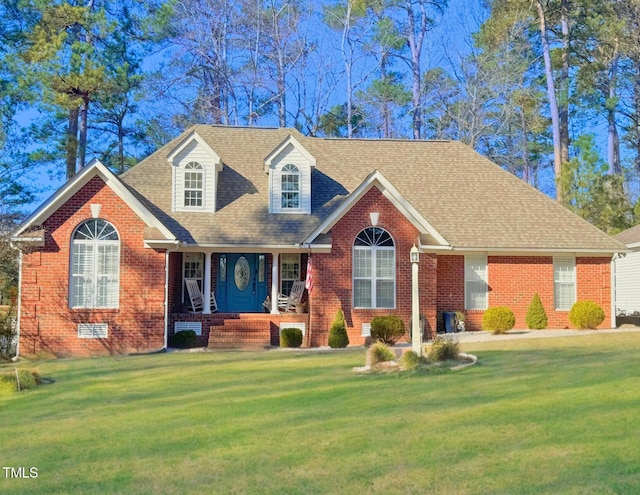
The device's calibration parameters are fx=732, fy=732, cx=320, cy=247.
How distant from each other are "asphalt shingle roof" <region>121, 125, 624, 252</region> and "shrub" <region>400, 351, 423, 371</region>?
26.8 ft

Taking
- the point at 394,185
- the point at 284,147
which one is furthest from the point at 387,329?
the point at 284,147

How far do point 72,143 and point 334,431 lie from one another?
29.0 metres

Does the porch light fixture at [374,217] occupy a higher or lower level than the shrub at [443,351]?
higher

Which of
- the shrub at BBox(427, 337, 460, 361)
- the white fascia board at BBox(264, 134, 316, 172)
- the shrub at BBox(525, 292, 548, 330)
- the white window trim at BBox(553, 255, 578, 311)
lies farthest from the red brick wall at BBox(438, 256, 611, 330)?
the shrub at BBox(427, 337, 460, 361)

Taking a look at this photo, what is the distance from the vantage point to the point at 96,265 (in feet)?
63.9

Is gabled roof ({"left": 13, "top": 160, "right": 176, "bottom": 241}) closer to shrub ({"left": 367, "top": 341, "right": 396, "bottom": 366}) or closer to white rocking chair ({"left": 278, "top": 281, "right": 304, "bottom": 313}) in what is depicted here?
white rocking chair ({"left": 278, "top": 281, "right": 304, "bottom": 313})

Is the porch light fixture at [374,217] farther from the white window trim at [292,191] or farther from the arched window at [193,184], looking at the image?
the arched window at [193,184]

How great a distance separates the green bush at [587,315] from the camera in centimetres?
2150

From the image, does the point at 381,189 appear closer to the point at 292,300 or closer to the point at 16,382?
the point at 292,300

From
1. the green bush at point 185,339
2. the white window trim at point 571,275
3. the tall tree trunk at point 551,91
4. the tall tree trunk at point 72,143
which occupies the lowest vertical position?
the green bush at point 185,339

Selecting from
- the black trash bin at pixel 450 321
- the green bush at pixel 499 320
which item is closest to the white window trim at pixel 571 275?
the green bush at pixel 499 320

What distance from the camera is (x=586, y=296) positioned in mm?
22438

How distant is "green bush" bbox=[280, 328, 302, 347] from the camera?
2000 centimetres

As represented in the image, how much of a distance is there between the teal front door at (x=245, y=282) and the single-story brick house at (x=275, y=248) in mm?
44
